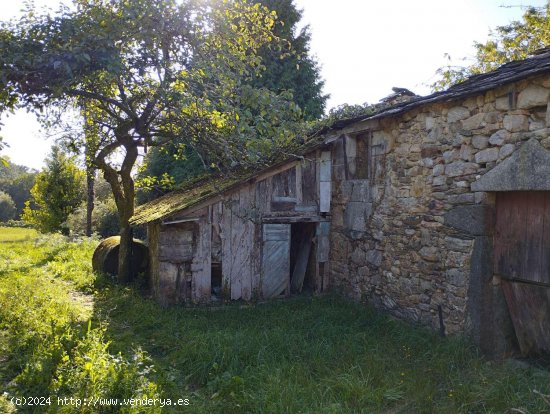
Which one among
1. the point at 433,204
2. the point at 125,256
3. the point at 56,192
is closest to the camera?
the point at 433,204

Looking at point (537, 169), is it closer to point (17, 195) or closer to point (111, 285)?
point (111, 285)

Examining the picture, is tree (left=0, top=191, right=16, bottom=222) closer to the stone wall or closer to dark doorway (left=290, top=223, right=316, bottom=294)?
dark doorway (left=290, top=223, right=316, bottom=294)

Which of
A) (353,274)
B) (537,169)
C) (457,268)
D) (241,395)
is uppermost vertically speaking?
(537,169)

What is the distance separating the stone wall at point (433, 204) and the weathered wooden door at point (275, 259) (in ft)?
4.05

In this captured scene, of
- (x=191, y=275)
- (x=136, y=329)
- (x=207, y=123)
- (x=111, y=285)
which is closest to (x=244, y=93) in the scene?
(x=207, y=123)

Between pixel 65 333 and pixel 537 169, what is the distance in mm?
6605

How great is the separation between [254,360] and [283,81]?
1221cm

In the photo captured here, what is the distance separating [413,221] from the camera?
6277 millimetres

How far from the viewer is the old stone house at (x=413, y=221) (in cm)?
472

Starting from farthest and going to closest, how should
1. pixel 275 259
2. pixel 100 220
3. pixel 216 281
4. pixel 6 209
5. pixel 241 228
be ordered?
pixel 6 209, pixel 100 220, pixel 216 281, pixel 275 259, pixel 241 228

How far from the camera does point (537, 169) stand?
14.4 feet

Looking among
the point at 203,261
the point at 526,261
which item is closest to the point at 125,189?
the point at 203,261

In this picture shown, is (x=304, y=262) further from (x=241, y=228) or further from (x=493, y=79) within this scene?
(x=493, y=79)

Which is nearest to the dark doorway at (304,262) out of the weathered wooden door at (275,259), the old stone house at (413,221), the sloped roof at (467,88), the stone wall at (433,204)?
the old stone house at (413,221)
